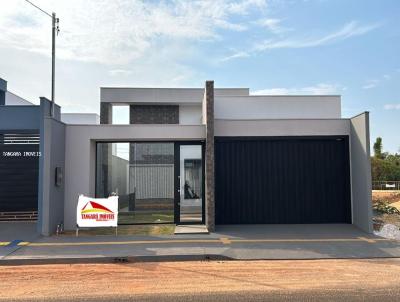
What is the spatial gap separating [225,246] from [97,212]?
3841 mm

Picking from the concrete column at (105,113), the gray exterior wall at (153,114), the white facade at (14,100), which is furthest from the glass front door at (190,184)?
the white facade at (14,100)

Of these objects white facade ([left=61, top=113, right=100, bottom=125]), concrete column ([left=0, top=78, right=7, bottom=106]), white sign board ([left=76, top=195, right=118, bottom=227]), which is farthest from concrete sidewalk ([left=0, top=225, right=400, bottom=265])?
white facade ([left=61, top=113, right=100, bottom=125])

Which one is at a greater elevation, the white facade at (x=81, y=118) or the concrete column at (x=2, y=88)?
the white facade at (x=81, y=118)

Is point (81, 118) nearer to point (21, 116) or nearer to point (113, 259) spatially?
point (21, 116)

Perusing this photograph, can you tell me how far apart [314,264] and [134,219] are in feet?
20.6

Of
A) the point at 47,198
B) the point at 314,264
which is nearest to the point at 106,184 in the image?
the point at 47,198

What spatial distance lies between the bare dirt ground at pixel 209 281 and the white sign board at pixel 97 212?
2.73 metres

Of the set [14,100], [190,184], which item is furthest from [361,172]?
[14,100]

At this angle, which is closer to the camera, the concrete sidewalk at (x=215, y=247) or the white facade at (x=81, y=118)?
the concrete sidewalk at (x=215, y=247)

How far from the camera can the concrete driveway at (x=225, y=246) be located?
316 inches

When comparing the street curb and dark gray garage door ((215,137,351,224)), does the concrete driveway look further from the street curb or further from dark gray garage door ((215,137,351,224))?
dark gray garage door ((215,137,351,224))

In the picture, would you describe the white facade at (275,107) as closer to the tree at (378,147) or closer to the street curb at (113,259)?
the street curb at (113,259)

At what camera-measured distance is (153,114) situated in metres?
21.4

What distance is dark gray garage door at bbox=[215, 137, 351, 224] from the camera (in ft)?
39.0
